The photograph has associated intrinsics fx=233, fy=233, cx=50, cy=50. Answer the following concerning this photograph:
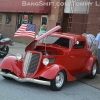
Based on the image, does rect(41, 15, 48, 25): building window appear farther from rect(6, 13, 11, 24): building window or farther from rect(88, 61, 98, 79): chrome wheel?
rect(88, 61, 98, 79): chrome wheel

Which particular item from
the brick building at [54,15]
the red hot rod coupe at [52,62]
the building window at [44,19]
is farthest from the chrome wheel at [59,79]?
the building window at [44,19]

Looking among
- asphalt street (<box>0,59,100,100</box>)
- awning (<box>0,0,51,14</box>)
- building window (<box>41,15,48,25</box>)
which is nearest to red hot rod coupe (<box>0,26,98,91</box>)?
asphalt street (<box>0,59,100,100</box>)

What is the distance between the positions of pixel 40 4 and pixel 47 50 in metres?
10.7

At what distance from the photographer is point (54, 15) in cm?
1619

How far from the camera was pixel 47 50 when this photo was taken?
6727 mm

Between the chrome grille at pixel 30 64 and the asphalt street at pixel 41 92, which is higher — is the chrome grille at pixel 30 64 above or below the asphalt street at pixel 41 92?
above

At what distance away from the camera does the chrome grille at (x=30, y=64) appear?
6121mm

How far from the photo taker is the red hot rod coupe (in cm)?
594

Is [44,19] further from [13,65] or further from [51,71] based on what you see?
[51,71]

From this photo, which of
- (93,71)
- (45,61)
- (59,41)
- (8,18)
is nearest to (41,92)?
(45,61)

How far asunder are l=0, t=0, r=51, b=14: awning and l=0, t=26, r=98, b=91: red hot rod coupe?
31.3 feet

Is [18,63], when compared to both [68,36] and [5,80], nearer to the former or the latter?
[5,80]

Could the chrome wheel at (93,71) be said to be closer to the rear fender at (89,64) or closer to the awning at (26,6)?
the rear fender at (89,64)

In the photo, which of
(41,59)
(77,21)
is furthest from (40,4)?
(41,59)
